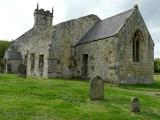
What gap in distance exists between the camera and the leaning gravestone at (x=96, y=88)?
17134 mm

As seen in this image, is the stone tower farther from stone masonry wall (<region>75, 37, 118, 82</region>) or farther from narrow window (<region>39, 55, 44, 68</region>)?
stone masonry wall (<region>75, 37, 118, 82</region>)

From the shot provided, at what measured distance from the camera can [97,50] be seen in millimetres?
34719

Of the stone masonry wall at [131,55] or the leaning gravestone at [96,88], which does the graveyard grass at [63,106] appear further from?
the stone masonry wall at [131,55]

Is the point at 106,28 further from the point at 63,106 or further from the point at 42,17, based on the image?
the point at 63,106

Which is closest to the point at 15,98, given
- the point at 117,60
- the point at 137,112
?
the point at 137,112

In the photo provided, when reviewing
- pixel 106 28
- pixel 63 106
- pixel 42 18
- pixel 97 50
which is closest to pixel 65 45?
pixel 97 50

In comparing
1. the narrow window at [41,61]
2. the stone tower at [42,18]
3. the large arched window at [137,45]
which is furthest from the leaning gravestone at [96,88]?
the stone tower at [42,18]

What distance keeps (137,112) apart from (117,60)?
1657 centimetres

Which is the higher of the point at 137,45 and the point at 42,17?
the point at 42,17

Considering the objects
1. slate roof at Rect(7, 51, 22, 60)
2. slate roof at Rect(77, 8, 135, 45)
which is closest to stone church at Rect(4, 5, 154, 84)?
slate roof at Rect(77, 8, 135, 45)

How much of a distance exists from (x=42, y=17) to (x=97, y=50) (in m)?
21.9

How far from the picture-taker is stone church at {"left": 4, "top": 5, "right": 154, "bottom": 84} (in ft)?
104

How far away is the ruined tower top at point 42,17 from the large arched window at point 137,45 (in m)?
22.7

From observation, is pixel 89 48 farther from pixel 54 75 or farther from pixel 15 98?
pixel 15 98
